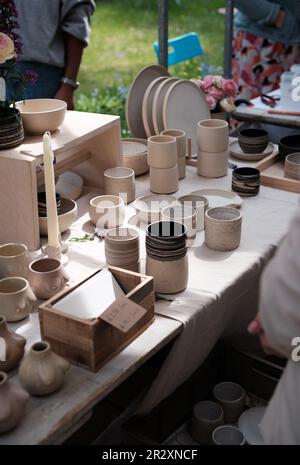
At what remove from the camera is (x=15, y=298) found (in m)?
1.52

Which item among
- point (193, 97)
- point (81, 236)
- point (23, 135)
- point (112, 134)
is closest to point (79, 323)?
point (81, 236)

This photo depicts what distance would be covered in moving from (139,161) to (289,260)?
1495mm

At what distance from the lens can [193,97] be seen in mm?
2646

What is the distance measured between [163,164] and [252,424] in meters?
0.93

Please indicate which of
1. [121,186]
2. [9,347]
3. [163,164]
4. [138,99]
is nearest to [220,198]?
[163,164]

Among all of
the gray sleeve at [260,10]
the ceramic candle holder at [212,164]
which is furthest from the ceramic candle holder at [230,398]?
the gray sleeve at [260,10]

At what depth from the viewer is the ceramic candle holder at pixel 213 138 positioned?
2340 millimetres

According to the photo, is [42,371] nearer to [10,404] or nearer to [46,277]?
[10,404]

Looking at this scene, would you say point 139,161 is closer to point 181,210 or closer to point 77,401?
point 181,210

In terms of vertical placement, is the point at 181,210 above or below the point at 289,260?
below

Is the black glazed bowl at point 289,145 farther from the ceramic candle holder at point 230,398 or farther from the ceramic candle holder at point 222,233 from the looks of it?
the ceramic candle holder at point 230,398

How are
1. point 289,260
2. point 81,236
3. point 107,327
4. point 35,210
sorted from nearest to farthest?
point 289,260 < point 107,327 < point 35,210 < point 81,236

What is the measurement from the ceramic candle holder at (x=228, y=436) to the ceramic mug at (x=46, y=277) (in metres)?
0.64

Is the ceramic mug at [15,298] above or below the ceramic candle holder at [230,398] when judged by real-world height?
above
